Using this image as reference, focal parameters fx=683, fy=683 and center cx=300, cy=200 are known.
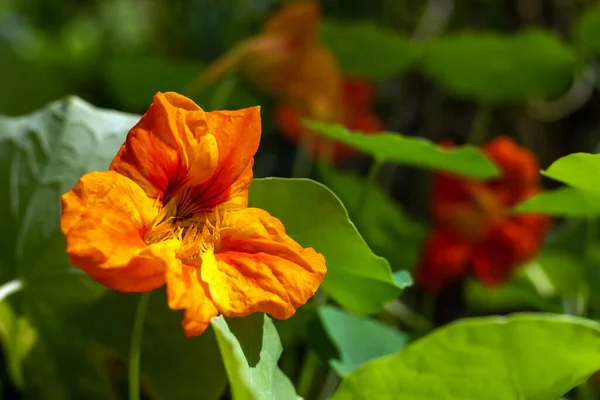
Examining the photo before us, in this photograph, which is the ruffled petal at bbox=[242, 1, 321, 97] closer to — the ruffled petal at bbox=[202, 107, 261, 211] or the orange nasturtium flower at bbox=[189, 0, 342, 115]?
the orange nasturtium flower at bbox=[189, 0, 342, 115]

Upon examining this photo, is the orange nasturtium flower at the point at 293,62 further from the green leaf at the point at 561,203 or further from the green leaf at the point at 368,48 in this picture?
the green leaf at the point at 561,203

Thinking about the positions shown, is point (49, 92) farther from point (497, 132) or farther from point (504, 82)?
point (497, 132)

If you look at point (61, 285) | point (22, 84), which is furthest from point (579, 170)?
point (22, 84)

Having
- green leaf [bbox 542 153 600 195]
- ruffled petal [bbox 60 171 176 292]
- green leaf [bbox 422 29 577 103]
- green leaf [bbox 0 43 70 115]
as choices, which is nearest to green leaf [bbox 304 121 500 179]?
green leaf [bbox 542 153 600 195]

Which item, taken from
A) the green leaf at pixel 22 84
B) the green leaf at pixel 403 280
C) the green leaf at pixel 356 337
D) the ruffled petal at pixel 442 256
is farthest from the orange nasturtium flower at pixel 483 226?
the green leaf at pixel 22 84

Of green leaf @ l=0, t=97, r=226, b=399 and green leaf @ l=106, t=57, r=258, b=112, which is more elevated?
green leaf @ l=0, t=97, r=226, b=399

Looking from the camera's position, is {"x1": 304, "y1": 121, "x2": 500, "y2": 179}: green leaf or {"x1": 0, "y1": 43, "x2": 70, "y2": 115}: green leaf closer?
{"x1": 304, "y1": 121, "x2": 500, "y2": 179}: green leaf

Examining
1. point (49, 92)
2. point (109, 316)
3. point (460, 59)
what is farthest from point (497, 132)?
point (109, 316)
